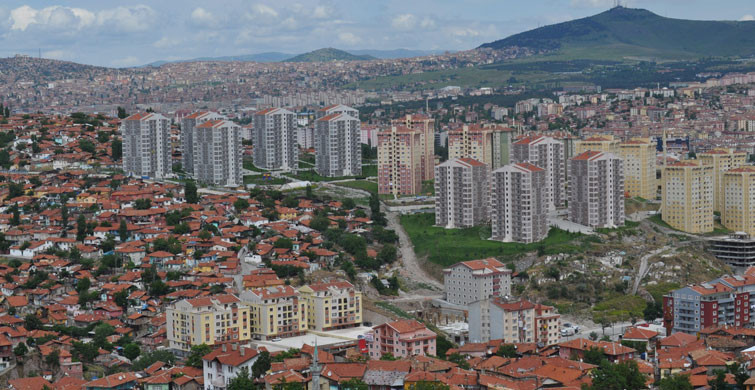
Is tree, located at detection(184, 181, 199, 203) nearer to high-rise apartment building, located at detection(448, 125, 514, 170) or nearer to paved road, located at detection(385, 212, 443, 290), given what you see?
paved road, located at detection(385, 212, 443, 290)

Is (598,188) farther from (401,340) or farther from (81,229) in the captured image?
(401,340)

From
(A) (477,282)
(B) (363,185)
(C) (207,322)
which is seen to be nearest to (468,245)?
(A) (477,282)

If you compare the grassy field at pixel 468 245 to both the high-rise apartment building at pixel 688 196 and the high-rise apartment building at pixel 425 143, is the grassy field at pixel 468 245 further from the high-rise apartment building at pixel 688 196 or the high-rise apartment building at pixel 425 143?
the high-rise apartment building at pixel 425 143

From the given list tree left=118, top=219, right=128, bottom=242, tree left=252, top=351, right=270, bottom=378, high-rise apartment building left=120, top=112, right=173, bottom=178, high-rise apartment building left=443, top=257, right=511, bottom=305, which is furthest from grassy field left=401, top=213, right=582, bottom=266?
tree left=252, top=351, right=270, bottom=378

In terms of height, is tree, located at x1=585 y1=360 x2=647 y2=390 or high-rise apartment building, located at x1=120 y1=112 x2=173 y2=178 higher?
high-rise apartment building, located at x1=120 y1=112 x2=173 y2=178

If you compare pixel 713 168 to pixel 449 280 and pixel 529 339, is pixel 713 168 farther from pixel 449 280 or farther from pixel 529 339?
pixel 529 339

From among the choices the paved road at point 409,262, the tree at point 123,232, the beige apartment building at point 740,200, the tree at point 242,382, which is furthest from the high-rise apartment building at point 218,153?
the tree at point 242,382

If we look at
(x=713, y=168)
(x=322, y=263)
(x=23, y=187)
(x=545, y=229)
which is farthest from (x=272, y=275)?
(x=713, y=168)
